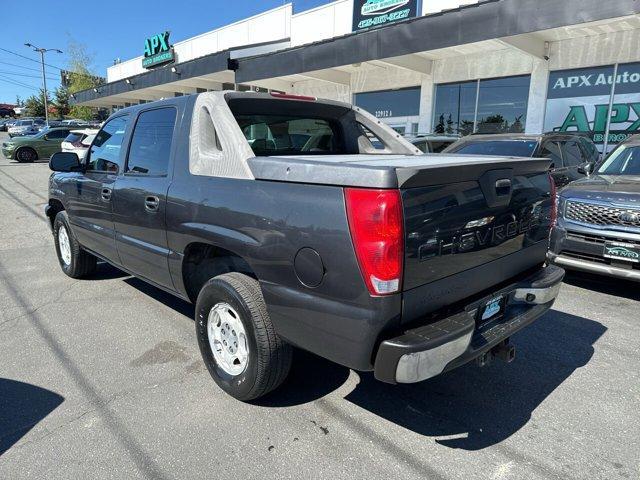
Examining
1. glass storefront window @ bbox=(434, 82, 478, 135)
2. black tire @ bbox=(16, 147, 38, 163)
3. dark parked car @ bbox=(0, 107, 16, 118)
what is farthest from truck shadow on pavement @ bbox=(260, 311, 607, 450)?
dark parked car @ bbox=(0, 107, 16, 118)

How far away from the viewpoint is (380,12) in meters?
16.5

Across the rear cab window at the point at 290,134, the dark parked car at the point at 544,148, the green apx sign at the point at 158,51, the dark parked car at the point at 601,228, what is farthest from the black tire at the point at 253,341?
the green apx sign at the point at 158,51

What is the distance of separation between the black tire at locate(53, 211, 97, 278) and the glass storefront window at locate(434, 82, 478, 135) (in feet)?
41.4

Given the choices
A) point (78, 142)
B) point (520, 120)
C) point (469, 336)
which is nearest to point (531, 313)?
point (469, 336)

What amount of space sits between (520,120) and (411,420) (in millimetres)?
12842

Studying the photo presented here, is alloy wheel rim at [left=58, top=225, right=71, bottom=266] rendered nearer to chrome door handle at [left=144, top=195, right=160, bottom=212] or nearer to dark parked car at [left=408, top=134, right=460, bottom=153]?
chrome door handle at [left=144, top=195, right=160, bottom=212]

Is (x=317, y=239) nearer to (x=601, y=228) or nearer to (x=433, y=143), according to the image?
(x=601, y=228)

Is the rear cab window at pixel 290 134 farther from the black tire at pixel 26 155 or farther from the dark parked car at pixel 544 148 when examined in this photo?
the black tire at pixel 26 155

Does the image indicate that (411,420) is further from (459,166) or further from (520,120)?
(520,120)

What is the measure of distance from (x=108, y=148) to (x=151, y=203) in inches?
52.5

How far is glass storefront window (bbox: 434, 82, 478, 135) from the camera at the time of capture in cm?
1468

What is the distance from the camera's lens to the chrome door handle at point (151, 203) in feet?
11.1

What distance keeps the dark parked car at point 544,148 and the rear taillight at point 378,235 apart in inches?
227

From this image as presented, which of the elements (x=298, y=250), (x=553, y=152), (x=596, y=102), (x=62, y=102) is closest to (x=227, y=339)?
(x=298, y=250)
